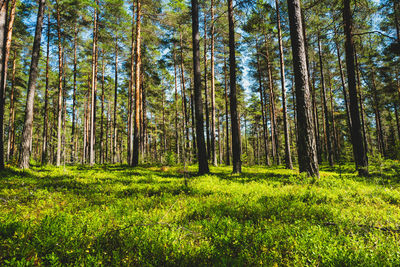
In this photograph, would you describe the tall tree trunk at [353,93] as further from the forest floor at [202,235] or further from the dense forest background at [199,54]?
the forest floor at [202,235]

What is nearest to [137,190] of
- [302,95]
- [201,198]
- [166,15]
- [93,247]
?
[201,198]

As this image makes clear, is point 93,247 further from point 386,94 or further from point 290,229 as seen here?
point 386,94

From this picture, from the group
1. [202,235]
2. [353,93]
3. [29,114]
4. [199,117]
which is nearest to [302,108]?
[199,117]

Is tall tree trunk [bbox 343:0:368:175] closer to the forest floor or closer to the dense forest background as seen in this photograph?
the dense forest background

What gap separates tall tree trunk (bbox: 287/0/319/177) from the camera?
6652 mm

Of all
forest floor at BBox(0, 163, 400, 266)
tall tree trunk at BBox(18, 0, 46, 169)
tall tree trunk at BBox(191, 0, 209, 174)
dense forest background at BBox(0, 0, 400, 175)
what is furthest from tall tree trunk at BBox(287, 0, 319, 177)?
tall tree trunk at BBox(18, 0, 46, 169)

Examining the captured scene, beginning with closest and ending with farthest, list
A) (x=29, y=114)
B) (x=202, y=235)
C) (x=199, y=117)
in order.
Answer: (x=202, y=235), (x=199, y=117), (x=29, y=114)

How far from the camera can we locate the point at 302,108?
22.4ft

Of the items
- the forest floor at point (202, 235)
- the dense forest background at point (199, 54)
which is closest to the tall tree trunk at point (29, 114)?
the dense forest background at point (199, 54)

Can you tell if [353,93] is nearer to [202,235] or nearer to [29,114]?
[202,235]

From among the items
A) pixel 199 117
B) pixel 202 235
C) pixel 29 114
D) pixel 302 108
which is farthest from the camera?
pixel 29 114

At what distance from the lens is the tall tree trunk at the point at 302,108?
6652 mm

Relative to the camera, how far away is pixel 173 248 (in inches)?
88.2

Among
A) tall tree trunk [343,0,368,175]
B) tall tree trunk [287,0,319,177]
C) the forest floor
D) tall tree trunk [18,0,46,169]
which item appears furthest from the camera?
tall tree trunk [18,0,46,169]
